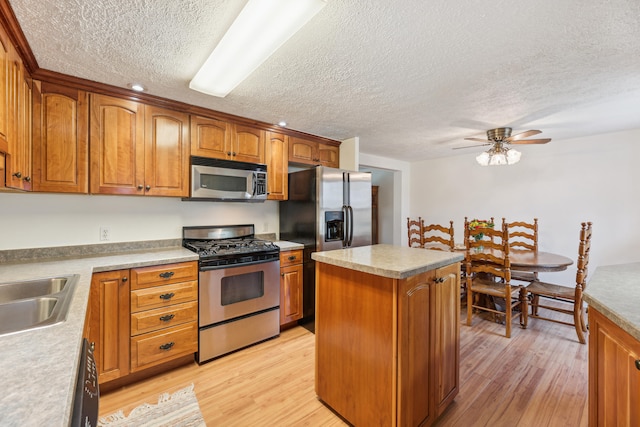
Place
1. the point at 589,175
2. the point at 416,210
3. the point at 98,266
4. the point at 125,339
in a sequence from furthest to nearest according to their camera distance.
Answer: the point at 416,210
the point at 589,175
the point at 125,339
the point at 98,266

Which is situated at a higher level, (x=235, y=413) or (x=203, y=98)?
(x=203, y=98)

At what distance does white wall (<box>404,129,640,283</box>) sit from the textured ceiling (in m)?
0.87

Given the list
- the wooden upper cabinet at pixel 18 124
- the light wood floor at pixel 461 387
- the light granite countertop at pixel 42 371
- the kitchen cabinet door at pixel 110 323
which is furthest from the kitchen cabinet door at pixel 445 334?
the wooden upper cabinet at pixel 18 124

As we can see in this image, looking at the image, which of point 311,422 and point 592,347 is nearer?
point 592,347

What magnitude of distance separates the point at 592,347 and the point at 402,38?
Result: 5.91 feet

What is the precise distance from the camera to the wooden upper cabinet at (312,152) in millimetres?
3252

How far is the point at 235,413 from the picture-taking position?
1.76 m

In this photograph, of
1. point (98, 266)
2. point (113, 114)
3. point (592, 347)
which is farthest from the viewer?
point (113, 114)

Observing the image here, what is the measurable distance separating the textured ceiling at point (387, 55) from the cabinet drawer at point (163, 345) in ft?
6.29

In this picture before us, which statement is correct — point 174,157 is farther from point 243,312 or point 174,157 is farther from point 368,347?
point 368,347

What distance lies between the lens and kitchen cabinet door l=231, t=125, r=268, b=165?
275cm

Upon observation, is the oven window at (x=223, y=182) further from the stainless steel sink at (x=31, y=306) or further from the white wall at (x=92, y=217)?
the stainless steel sink at (x=31, y=306)

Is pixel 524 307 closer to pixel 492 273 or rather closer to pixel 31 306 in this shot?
pixel 492 273

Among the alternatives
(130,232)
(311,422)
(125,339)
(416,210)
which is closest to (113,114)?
(130,232)
